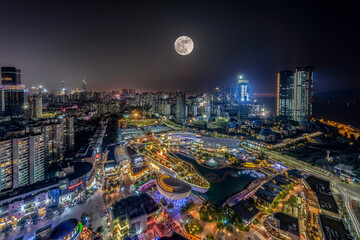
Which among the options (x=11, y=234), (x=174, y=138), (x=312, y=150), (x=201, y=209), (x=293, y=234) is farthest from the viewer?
(x=174, y=138)

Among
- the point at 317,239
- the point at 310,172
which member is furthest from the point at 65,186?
the point at 310,172

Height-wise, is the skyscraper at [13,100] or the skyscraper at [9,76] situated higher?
the skyscraper at [9,76]

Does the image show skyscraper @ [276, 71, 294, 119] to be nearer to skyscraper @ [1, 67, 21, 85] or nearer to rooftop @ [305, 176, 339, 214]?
rooftop @ [305, 176, 339, 214]

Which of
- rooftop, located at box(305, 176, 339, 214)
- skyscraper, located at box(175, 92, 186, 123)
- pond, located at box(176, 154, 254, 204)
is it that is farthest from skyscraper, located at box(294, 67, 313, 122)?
pond, located at box(176, 154, 254, 204)

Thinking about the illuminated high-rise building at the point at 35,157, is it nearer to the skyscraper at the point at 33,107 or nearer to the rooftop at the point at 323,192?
the rooftop at the point at 323,192

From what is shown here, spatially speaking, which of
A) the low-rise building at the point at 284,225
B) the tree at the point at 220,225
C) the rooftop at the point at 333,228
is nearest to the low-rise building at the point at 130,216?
the tree at the point at 220,225

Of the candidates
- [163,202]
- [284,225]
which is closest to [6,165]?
[163,202]

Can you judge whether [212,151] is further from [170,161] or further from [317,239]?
[317,239]
